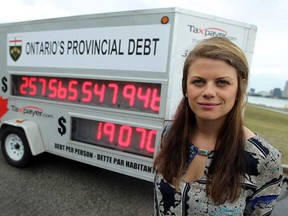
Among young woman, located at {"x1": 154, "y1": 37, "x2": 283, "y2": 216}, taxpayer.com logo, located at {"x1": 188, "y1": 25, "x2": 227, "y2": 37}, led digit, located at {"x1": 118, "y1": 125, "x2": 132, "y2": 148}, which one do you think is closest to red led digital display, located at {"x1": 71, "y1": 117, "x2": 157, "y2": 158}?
led digit, located at {"x1": 118, "y1": 125, "x2": 132, "y2": 148}

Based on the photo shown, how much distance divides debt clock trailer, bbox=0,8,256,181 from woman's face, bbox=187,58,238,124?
198 cm

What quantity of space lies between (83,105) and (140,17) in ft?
5.63

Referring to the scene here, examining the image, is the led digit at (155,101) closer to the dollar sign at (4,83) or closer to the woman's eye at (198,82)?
the woman's eye at (198,82)

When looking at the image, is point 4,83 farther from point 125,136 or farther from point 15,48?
point 125,136

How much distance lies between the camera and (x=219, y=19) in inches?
137

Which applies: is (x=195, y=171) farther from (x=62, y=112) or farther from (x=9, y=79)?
(x=9, y=79)

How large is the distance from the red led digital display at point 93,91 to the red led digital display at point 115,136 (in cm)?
32

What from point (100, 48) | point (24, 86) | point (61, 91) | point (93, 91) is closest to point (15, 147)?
point (24, 86)

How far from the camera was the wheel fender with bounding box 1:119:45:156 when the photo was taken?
4.60 meters

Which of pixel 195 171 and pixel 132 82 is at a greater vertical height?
pixel 132 82

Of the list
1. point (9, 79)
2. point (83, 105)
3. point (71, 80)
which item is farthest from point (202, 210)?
point (9, 79)

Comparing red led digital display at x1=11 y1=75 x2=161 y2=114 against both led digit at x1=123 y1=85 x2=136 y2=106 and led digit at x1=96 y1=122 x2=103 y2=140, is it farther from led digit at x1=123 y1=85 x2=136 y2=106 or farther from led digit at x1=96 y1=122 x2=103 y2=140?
led digit at x1=96 y1=122 x2=103 y2=140

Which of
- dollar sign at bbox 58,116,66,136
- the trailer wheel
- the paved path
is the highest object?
dollar sign at bbox 58,116,66,136

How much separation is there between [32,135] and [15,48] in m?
1.79
